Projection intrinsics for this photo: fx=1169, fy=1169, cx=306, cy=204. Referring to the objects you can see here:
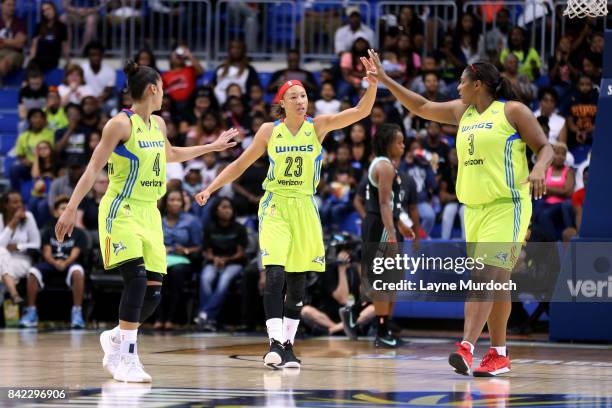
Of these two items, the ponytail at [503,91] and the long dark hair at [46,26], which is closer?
the ponytail at [503,91]

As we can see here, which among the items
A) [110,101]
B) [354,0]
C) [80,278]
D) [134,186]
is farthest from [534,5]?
[134,186]

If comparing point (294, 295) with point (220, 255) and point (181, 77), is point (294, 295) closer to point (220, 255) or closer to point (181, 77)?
point (220, 255)

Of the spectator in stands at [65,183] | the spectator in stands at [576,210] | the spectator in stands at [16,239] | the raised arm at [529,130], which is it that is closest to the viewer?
the raised arm at [529,130]

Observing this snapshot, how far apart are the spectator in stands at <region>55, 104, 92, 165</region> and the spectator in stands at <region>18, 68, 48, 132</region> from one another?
1.18 m

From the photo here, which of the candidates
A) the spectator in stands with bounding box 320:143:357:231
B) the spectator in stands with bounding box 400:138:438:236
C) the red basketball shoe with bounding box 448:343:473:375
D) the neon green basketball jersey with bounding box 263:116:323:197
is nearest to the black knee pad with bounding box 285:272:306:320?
the neon green basketball jersey with bounding box 263:116:323:197

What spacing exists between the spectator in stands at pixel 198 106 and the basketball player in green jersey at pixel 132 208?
31.0ft

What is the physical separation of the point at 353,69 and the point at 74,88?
4608 mm

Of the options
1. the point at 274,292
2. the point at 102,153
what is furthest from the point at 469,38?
the point at 102,153

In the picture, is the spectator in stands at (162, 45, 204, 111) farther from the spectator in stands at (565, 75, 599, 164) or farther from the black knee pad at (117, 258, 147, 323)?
the black knee pad at (117, 258, 147, 323)

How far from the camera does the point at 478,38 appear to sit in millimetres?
18953

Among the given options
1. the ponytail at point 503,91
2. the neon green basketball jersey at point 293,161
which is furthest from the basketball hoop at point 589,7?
the neon green basketball jersey at point 293,161

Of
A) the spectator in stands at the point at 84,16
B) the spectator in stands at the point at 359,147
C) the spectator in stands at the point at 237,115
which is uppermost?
the spectator in stands at the point at 84,16

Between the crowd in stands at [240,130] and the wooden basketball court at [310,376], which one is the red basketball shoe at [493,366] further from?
the crowd in stands at [240,130]

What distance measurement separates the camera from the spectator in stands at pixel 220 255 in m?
14.9
